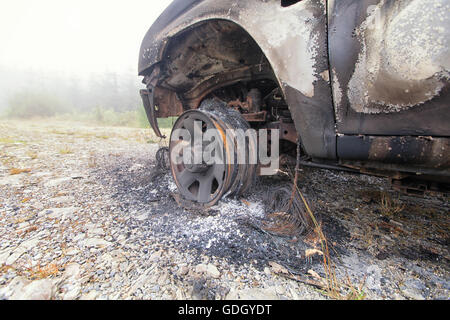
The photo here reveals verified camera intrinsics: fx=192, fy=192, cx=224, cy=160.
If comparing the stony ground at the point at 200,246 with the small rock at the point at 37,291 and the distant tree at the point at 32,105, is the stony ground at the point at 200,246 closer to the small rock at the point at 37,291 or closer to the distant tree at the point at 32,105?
the small rock at the point at 37,291

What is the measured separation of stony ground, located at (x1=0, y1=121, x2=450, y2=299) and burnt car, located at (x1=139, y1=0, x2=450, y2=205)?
1.21 feet

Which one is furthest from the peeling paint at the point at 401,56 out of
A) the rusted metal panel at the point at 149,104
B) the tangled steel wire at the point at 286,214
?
the rusted metal panel at the point at 149,104

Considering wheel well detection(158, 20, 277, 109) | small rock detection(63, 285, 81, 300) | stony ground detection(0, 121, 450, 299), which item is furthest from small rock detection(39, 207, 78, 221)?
wheel well detection(158, 20, 277, 109)

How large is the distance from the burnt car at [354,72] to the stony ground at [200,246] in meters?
0.37

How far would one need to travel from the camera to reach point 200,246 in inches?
45.4

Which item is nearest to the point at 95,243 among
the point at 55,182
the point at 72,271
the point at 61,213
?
the point at 72,271

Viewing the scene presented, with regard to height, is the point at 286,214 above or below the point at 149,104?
below

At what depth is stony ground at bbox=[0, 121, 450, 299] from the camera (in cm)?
87

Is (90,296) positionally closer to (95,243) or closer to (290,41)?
(95,243)

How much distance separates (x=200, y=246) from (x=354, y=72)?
1233 millimetres

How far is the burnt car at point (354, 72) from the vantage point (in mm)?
782
